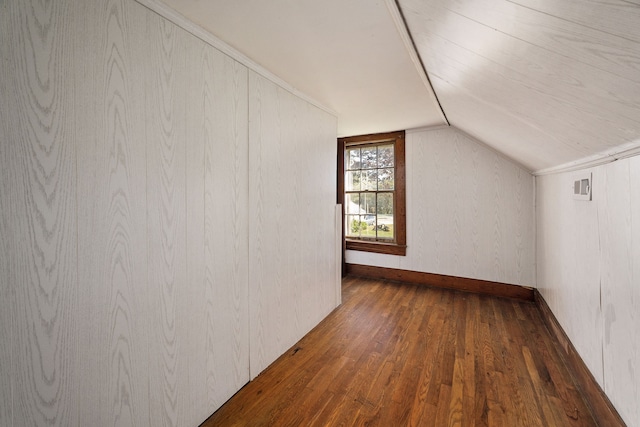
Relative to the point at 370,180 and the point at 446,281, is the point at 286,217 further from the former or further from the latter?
the point at 446,281

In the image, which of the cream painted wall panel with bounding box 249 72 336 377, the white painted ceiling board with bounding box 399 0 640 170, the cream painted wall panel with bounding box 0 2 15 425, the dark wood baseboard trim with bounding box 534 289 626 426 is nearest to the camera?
the white painted ceiling board with bounding box 399 0 640 170

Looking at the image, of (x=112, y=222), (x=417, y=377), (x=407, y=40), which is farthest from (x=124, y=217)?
(x=417, y=377)

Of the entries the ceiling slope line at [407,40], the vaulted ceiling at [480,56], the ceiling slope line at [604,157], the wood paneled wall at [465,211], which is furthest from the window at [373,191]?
the ceiling slope line at [604,157]

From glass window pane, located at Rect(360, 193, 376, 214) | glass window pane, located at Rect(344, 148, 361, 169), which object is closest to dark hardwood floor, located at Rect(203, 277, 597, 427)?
glass window pane, located at Rect(360, 193, 376, 214)

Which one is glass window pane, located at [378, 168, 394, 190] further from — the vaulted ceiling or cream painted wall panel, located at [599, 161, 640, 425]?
cream painted wall panel, located at [599, 161, 640, 425]

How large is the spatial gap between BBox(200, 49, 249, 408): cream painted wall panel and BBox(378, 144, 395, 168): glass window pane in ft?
8.85

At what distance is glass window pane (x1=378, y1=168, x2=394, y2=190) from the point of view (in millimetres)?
3971

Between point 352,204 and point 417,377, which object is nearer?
point 417,377

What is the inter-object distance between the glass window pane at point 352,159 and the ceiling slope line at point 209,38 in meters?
2.14

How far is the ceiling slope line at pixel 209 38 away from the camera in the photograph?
122cm

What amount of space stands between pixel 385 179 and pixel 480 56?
2.80 metres

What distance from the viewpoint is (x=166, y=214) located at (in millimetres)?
1283

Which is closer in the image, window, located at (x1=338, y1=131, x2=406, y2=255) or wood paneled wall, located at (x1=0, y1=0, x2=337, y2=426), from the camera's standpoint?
wood paneled wall, located at (x1=0, y1=0, x2=337, y2=426)

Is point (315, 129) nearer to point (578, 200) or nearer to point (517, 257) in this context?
point (578, 200)
